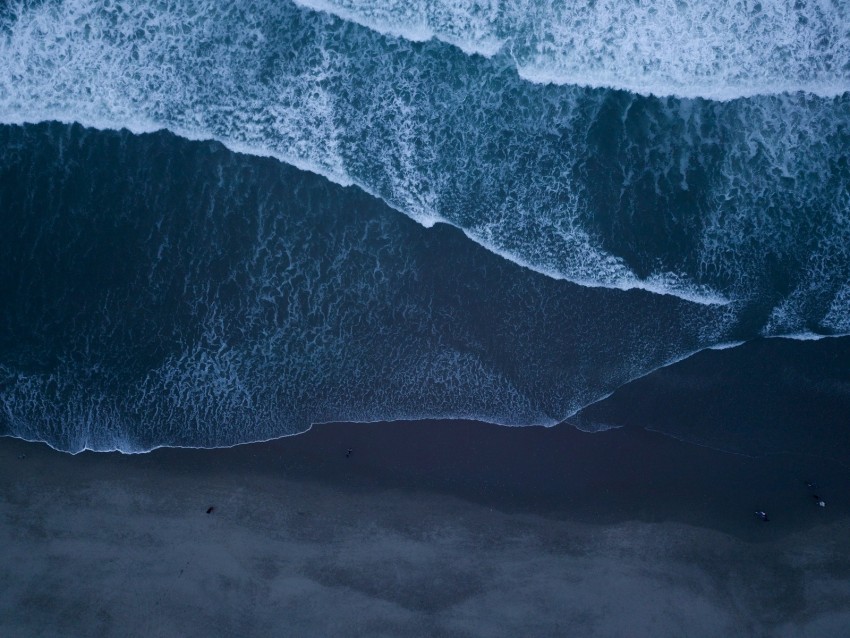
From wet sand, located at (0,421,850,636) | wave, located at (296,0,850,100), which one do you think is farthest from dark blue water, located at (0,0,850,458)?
wet sand, located at (0,421,850,636)

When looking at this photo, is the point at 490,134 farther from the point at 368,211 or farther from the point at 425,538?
the point at 425,538

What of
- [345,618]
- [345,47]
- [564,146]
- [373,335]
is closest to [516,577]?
[345,618]

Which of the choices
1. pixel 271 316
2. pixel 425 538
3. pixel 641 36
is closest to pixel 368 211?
pixel 271 316

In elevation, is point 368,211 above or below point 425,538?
above

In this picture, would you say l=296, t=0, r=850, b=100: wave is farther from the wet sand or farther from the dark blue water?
the wet sand

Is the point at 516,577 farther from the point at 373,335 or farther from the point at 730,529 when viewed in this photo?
the point at 373,335
